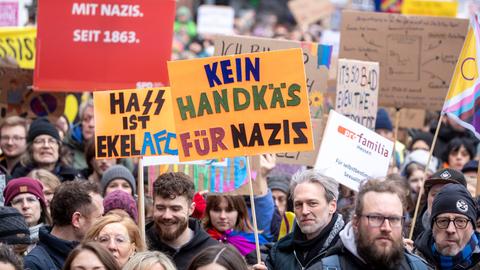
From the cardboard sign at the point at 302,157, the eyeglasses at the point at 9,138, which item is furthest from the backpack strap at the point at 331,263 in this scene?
the eyeglasses at the point at 9,138

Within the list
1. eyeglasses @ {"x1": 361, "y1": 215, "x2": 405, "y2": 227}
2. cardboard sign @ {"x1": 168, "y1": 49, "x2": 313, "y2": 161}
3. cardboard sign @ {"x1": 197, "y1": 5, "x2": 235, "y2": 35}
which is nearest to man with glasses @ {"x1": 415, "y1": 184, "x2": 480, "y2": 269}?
cardboard sign @ {"x1": 168, "y1": 49, "x2": 313, "y2": 161}

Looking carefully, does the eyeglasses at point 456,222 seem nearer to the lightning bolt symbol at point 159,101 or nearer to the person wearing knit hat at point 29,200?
the lightning bolt symbol at point 159,101

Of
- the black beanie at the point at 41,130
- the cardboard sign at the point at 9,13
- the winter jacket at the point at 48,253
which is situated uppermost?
the cardboard sign at the point at 9,13

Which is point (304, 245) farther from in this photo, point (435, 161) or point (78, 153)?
point (435, 161)

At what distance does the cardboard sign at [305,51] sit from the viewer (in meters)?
10.9

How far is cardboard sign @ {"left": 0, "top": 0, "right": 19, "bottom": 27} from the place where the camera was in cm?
1458

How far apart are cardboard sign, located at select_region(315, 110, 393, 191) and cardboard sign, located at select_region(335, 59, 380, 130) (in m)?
1.68

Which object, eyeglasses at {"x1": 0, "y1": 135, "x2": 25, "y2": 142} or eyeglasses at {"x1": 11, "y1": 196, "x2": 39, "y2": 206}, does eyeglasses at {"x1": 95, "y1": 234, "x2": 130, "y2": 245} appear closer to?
eyeglasses at {"x1": 11, "y1": 196, "x2": 39, "y2": 206}

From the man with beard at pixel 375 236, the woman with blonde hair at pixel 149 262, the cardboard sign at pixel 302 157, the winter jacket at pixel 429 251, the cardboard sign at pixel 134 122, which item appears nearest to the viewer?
the man with beard at pixel 375 236

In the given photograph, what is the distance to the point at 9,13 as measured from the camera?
14625 mm

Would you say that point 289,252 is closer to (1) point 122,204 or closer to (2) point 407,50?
(1) point 122,204

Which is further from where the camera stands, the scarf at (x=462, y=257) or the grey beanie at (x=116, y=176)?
the grey beanie at (x=116, y=176)

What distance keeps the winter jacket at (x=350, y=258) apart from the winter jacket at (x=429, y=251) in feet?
4.34

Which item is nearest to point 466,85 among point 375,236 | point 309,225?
point 309,225
